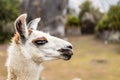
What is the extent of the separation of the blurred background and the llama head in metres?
10.8

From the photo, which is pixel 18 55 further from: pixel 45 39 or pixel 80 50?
pixel 80 50

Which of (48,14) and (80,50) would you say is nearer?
(80,50)

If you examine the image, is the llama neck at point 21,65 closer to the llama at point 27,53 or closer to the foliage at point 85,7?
the llama at point 27,53

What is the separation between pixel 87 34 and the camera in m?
28.2

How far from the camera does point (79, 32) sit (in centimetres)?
2820

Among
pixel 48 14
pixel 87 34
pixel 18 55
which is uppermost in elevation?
pixel 18 55

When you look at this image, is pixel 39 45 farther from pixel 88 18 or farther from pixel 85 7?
pixel 85 7

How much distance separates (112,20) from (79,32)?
363cm

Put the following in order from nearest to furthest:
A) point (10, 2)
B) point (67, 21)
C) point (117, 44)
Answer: point (117, 44), point (10, 2), point (67, 21)

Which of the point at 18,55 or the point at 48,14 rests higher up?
the point at 18,55

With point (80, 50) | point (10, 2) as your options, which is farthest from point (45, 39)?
point (10, 2)

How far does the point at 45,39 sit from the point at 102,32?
21.0 metres

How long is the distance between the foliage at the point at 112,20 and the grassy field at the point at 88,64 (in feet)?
5.43

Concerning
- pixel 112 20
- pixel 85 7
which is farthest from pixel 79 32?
pixel 112 20
